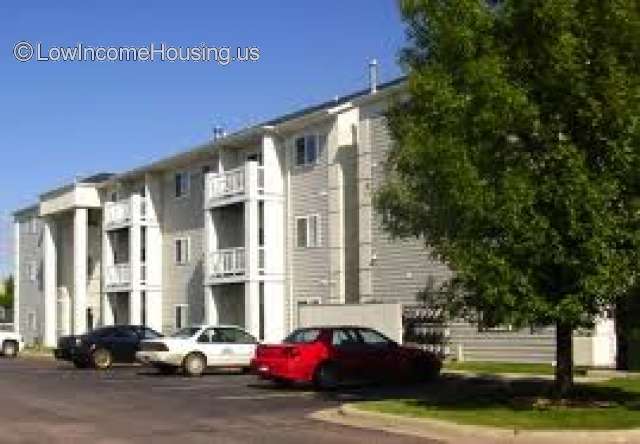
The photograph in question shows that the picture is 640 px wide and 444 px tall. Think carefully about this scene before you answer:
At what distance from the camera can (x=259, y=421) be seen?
62.1ft

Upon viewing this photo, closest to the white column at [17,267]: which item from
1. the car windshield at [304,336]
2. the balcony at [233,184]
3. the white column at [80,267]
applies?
the white column at [80,267]

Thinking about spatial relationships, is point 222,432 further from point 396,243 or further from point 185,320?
point 185,320

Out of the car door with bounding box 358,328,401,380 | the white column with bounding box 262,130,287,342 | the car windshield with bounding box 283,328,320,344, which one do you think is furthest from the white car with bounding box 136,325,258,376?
the white column with bounding box 262,130,287,342

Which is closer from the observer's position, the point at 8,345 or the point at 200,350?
the point at 200,350

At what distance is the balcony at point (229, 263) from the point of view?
146 feet

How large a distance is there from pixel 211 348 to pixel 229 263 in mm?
13446

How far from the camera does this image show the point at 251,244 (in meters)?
43.9

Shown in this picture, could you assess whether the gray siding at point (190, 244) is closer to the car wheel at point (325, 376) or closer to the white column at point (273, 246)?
the white column at point (273, 246)

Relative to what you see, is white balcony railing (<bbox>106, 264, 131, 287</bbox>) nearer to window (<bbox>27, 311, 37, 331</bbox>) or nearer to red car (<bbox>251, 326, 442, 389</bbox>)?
window (<bbox>27, 311, 37, 331</bbox>)

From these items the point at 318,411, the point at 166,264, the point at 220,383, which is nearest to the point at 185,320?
the point at 166,264

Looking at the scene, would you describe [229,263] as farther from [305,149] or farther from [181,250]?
[181,250]

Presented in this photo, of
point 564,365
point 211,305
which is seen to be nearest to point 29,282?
point 211,305

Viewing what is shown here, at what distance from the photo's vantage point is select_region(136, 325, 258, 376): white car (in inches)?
1273

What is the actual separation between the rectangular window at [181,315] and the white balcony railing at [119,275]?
138 inches
